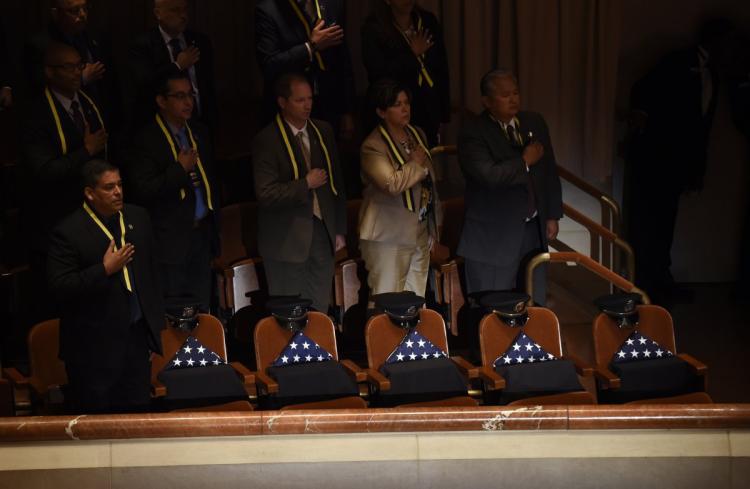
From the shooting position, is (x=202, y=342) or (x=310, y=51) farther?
(x=310, y=51)

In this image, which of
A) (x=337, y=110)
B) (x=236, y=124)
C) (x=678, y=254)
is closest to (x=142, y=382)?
(x=337, y=110)

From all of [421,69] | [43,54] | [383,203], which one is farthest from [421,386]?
[43,54]

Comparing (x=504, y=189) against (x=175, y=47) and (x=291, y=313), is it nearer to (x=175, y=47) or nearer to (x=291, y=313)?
(x=291, y=313)

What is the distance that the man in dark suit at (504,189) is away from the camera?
20.3 ft

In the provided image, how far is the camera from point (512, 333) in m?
5.63

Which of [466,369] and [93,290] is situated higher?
[93,290]

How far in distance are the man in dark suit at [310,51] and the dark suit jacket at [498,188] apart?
88 centimetres

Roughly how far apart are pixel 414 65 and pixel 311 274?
1340 millimetres

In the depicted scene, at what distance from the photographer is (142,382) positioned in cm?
529

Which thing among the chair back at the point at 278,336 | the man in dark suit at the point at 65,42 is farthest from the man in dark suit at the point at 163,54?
the chair back at the point at 278,336

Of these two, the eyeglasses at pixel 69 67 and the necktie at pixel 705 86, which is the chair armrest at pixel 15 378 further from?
the necktie at pixel 705 86

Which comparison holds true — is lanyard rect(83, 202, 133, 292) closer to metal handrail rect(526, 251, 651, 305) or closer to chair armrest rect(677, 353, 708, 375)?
metal handrail rect(526, 251, 651, 305)

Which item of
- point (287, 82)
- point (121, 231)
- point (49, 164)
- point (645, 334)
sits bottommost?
point (645, 334)

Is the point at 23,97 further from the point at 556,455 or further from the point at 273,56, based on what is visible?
the point at 556,455
